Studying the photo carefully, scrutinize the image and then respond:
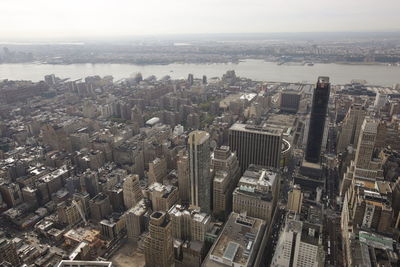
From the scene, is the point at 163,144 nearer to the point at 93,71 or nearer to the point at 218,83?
the point at 218,83

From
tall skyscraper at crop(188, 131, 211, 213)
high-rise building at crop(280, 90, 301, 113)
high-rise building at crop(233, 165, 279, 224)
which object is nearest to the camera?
high-rise building at crop(233, 165, 279, 224)

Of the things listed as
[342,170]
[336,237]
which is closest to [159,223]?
[336,237]

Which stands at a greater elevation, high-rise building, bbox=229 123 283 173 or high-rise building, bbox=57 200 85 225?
high-rise building, bbox=229 123 283 173

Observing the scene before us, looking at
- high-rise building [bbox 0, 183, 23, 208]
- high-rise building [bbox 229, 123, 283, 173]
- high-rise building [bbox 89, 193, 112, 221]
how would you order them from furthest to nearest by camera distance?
high-rise building [bbox 229, 123, 283, 173] < high-rise building [bbox 0, 183, 23, 208] < high-rise building [bbox 89, 193, 112, 221]

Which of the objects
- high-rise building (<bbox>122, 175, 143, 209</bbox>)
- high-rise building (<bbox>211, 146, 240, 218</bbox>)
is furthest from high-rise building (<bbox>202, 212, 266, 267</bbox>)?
high-rise building (<bbox>122, 175, 143, 209</bbox>)

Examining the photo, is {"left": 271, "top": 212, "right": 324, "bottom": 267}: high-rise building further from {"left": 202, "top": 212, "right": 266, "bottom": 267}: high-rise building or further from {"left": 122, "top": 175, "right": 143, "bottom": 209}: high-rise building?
{"left": 122, "top": 175, "right": 143, "bottom": 209}: high-rise building

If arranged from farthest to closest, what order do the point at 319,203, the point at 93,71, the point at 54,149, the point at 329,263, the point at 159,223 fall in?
1. the point at 93,71
2. the point at 54,149
3. the point at 319,203
4. the point at 329,263
5. the point at 159,223

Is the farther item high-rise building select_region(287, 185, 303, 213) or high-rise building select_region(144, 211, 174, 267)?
high-rise building select_region(287, 185, 303, 213)
